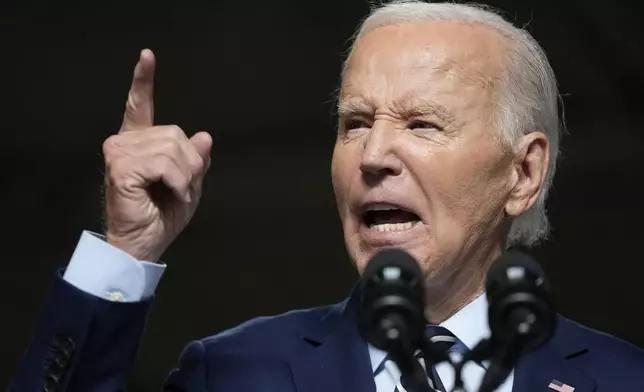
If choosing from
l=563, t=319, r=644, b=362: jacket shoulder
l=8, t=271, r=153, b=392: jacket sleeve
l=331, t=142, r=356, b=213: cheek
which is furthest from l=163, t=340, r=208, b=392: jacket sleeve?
l=563, t=319, r=644, b=362: jacket shoulder

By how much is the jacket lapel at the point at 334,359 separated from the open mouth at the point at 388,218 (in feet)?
0.72

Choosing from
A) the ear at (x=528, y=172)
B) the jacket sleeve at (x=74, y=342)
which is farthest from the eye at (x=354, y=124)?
the jacket sleeve at (x=74, y=342)

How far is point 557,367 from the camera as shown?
2574mm

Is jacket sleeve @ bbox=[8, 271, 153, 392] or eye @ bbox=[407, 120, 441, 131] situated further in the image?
Answer: eye @ bbox=[407, 120, 441, 131]

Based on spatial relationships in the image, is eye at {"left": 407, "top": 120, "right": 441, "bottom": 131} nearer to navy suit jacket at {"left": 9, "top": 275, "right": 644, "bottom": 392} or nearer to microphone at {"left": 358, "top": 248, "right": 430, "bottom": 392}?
navy suit jacket at {"left": 9, "top": 275, "right": 644, "bottom": 392}

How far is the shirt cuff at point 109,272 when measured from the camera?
2.25m

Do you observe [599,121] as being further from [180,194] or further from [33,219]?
Result: [180,194]

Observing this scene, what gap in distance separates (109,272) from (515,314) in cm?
80

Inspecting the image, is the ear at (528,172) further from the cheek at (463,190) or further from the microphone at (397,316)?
the microphone at (397,316)

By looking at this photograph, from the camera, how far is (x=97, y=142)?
4.05 m

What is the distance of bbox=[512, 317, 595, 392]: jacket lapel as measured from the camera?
2.51m

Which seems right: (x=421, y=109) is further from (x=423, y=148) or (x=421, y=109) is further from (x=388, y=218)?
(x=388, y=218)

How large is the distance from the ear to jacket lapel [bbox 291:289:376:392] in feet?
1.26

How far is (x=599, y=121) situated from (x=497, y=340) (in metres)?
2.36
